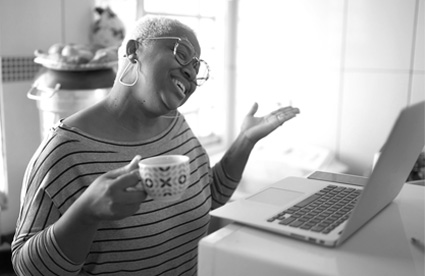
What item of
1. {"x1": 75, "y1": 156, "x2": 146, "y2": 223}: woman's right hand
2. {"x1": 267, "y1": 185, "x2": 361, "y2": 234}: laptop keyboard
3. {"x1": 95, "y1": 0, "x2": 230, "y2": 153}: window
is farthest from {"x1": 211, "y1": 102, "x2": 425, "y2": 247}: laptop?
{"x1": 95, "y1": 0, "x2": 230, "y2": 153}: window

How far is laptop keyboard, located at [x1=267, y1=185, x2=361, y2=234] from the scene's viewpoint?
2.16ft

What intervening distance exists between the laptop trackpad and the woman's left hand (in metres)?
0.36

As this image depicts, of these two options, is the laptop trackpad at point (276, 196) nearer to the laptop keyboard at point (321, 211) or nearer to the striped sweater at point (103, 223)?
the laptop keyboard at point (321, 211)

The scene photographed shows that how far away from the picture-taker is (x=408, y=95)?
2311 mm

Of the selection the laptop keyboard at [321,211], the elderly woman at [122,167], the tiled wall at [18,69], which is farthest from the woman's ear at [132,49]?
the tiled wall at [18,69]

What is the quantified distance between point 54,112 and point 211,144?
4.48ft

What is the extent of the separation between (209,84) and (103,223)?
1802mm

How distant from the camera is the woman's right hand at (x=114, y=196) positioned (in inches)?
26.2

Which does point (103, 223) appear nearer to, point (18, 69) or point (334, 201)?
point (334, 201)

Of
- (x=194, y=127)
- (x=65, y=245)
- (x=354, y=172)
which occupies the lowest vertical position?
(x=354, y=172)

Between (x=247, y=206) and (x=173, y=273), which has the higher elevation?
(x=247, y=206)

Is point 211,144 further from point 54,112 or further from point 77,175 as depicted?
point 77,175

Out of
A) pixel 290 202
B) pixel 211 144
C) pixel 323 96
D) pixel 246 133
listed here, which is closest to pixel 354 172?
pixel 323 96

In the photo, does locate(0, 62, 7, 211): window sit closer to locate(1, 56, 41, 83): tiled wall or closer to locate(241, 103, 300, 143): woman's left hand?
locate(1, 56, 41, 83): tiled wall
